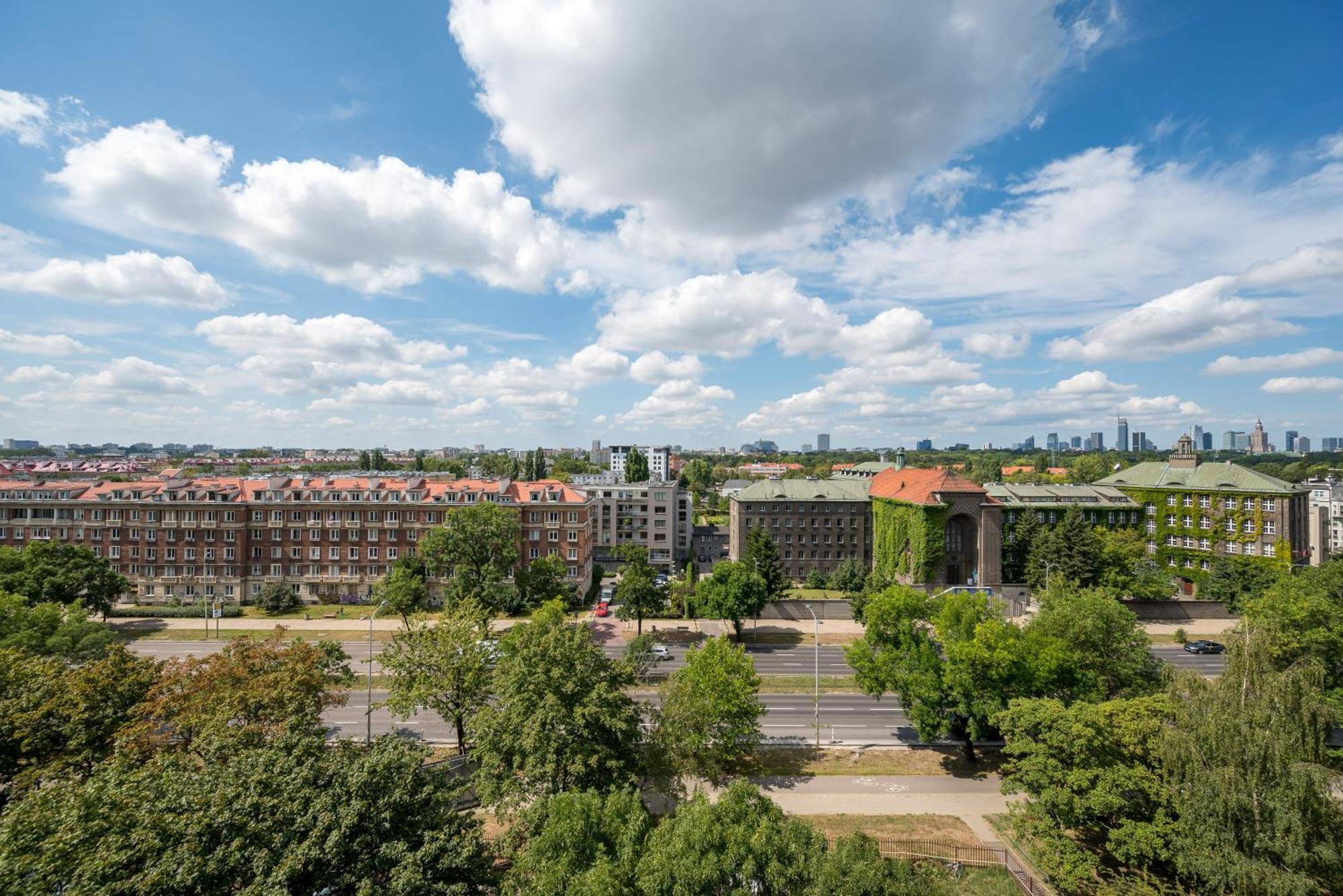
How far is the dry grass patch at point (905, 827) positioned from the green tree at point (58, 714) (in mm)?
29715

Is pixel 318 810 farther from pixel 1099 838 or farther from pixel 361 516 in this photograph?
pixel 361 516

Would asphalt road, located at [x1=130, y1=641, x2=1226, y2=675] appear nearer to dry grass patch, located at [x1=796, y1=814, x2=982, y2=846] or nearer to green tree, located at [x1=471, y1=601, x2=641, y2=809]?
dry grass patch, located at [x1=796, y1=814, x2=982, y2=846]

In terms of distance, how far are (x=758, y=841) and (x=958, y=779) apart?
2305 centimetres

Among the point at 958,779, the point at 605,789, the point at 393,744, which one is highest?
the point at 393,744

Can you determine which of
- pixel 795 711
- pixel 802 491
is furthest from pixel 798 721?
pixel 802 491

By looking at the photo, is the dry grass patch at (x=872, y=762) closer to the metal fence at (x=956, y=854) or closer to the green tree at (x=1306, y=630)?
the metal fence at (x=956, y=854)

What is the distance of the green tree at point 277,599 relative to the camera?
68562 millimetres

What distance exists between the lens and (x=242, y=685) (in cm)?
2605

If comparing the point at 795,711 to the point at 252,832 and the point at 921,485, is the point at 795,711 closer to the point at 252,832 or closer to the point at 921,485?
the point at 252,832

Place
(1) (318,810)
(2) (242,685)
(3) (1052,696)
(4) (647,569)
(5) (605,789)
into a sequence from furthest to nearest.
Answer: (4) (647,569) < (3) (1052,696) < (2) (242,685) < (5) (605,789) < (1) (318,810)

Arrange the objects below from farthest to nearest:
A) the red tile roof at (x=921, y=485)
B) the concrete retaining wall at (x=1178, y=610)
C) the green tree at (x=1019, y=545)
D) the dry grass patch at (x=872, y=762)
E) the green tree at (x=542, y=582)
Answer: the green tree at (x=1019, y=545) < the red tile roof at (x=921, y=485) < the concrete retaining wall at (x=1178, y=610) < the green tree at (x=542, y=582) < the dry grass patch at (x=872, y=762)

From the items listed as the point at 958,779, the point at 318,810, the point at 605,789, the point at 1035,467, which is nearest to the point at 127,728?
the point at 318,810

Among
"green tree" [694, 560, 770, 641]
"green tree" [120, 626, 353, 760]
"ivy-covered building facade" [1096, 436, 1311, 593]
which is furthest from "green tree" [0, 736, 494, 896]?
"ivy-covered building facade" [1096, 436, 1311, 593]

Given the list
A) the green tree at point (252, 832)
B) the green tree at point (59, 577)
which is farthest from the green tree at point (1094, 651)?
the green tree at point (59, 577)
